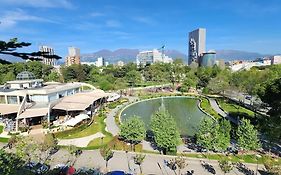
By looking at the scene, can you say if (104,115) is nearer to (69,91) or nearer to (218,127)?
(69,91)

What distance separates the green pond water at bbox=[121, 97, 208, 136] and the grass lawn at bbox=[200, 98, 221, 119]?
808 millimetres

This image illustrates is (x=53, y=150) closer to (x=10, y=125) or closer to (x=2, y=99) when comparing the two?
(x=10, y=125)

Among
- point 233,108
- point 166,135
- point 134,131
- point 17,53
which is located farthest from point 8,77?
point 17,53

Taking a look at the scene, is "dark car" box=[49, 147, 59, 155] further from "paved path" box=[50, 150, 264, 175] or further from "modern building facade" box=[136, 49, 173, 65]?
"modern building facade" box=[136, 49, 173, 65]

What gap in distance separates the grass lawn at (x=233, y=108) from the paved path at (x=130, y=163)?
Answer: 15.5 meters

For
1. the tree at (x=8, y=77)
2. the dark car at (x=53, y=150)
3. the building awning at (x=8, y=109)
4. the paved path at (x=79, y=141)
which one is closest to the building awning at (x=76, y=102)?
the building awning at (x=8, y=109)

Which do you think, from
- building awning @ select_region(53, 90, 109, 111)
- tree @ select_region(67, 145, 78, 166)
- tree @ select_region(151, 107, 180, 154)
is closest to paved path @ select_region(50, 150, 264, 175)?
tree @ select_region(67, 145, 78, 166)

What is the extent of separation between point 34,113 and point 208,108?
2192cm

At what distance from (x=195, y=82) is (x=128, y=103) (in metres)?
20.3

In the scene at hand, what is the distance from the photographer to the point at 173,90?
5219cm

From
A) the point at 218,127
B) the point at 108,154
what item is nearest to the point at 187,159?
the point at 218,127

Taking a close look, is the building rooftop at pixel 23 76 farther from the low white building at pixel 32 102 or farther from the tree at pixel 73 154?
the tree at pixel 73 154

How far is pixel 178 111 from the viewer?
33.4 metres

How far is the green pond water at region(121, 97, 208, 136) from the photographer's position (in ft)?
87.0
